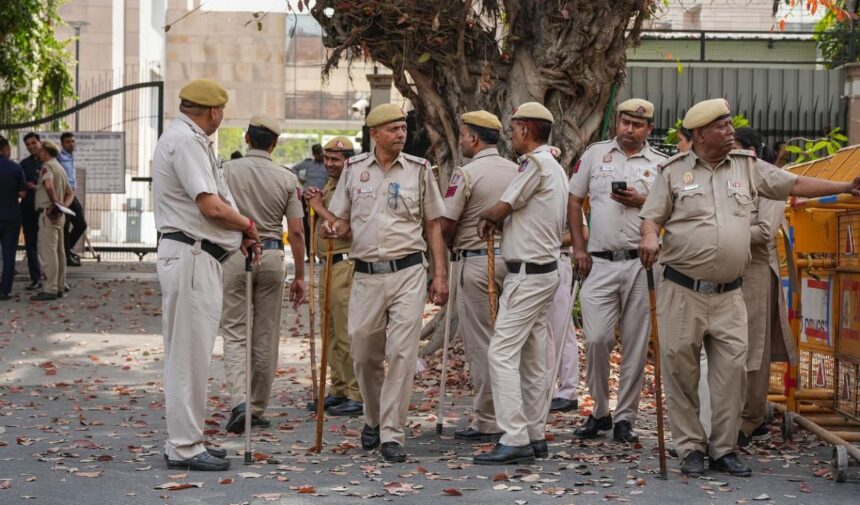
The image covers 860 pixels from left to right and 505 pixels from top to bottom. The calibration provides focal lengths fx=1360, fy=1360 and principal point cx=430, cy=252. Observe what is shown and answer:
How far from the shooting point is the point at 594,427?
9016mm

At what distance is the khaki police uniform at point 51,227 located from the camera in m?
16.9

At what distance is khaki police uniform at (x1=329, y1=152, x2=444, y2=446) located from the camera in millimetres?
8211

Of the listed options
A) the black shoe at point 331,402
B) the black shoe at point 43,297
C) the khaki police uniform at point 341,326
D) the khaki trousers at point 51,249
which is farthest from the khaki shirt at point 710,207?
the black shoe at point 43,297

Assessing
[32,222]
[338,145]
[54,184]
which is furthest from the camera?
[32,222]

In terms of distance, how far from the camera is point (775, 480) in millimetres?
7590

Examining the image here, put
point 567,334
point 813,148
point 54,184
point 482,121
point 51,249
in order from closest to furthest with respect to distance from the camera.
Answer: point 482,121 → point 567,334 → point 813,148 → point 51,249 → point 54,184

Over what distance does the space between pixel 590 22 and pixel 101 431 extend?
584 cm

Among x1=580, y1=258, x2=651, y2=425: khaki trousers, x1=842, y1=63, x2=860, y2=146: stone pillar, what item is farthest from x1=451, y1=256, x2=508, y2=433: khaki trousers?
x1=842, y1=63, x2=860, y2=146: stone pillar

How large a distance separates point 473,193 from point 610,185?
933 mm

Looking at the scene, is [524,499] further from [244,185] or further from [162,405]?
[162,405]

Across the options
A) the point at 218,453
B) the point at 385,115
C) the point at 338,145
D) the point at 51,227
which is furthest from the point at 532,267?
the point at 51,227

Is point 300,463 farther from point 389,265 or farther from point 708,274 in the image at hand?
point 708,274

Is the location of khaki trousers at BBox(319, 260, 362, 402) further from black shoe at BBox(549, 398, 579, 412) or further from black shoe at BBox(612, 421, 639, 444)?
black shoe at BBox(612, 421, 639, 444)

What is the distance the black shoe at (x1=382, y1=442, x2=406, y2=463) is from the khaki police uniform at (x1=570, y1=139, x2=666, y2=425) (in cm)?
157
